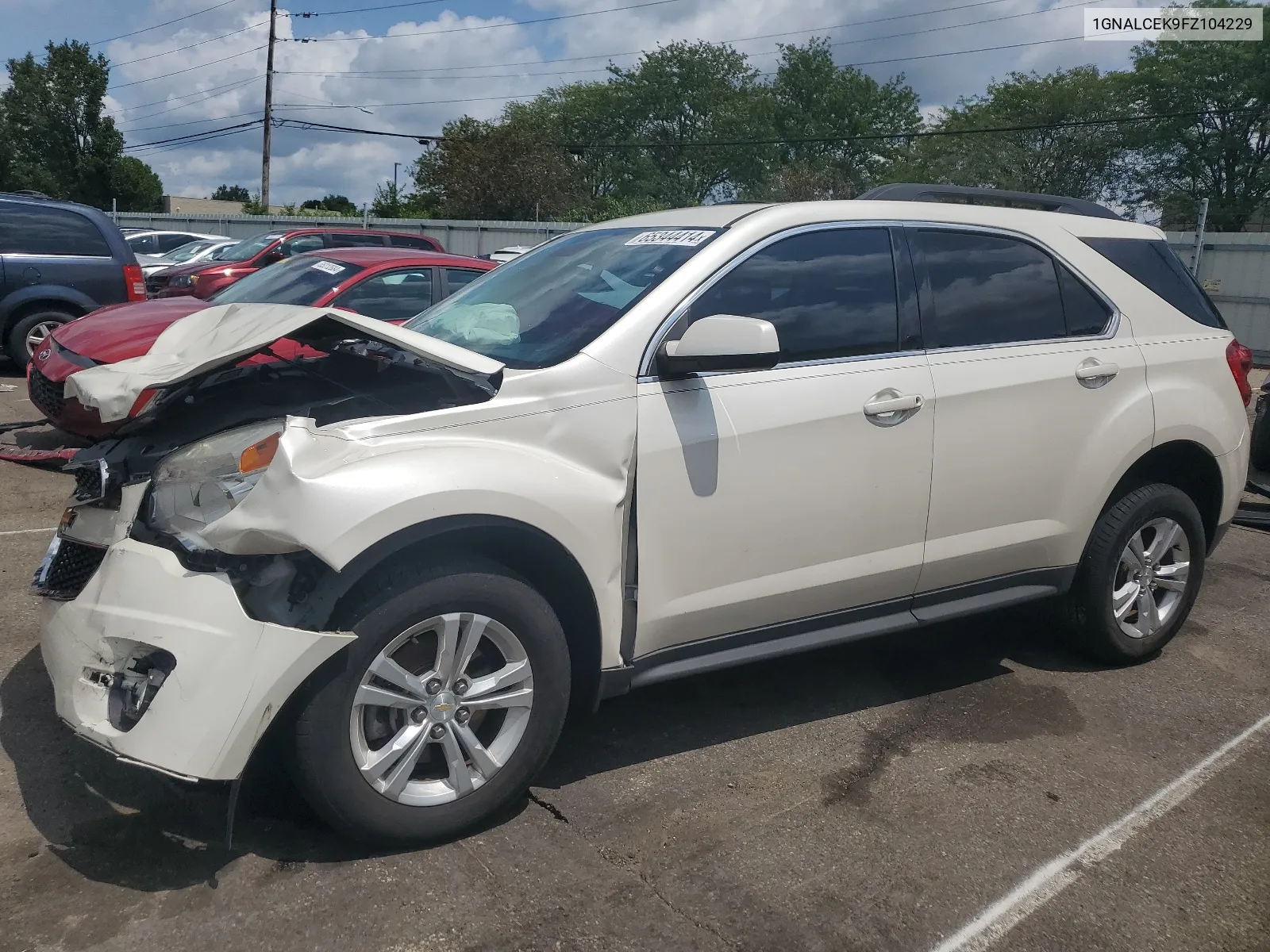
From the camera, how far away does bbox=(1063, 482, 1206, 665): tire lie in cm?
446

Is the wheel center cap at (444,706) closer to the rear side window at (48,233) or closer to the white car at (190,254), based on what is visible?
the rear side window at (48,233)

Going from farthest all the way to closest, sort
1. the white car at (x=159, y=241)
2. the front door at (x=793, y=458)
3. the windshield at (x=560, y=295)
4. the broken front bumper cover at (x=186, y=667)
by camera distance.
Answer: the white car at (x=159, y=241)
the windshield at (x=560, y=295)
the front door at (x=793, y=458)
the broken front bumper cover at (x=186, y=667)

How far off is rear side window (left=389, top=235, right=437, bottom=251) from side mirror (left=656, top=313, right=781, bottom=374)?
14.2 metres

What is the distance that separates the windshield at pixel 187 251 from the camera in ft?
73.6

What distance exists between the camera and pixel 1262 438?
26.8ft

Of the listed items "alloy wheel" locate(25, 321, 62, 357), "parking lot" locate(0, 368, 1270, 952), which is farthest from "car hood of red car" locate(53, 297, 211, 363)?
"alloy wheel" locate(25, 321, 62, 357)

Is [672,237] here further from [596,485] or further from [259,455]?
[259,455]

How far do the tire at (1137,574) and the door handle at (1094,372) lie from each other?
0.54 metres

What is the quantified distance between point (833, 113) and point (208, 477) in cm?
6749

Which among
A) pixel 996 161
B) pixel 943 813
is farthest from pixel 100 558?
pixel 996 161

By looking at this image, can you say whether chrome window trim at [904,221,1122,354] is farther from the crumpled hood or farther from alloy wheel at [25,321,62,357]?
alloy wheel at [25,321,62,357]

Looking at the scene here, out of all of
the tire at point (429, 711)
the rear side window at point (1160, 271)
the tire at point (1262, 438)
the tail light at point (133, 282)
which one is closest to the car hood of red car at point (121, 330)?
the tail light at point (133, 282)

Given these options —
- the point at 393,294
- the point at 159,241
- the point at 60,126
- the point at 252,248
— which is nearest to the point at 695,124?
the point at 60,126

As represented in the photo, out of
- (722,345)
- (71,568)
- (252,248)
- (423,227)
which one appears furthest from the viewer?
(423,227)
